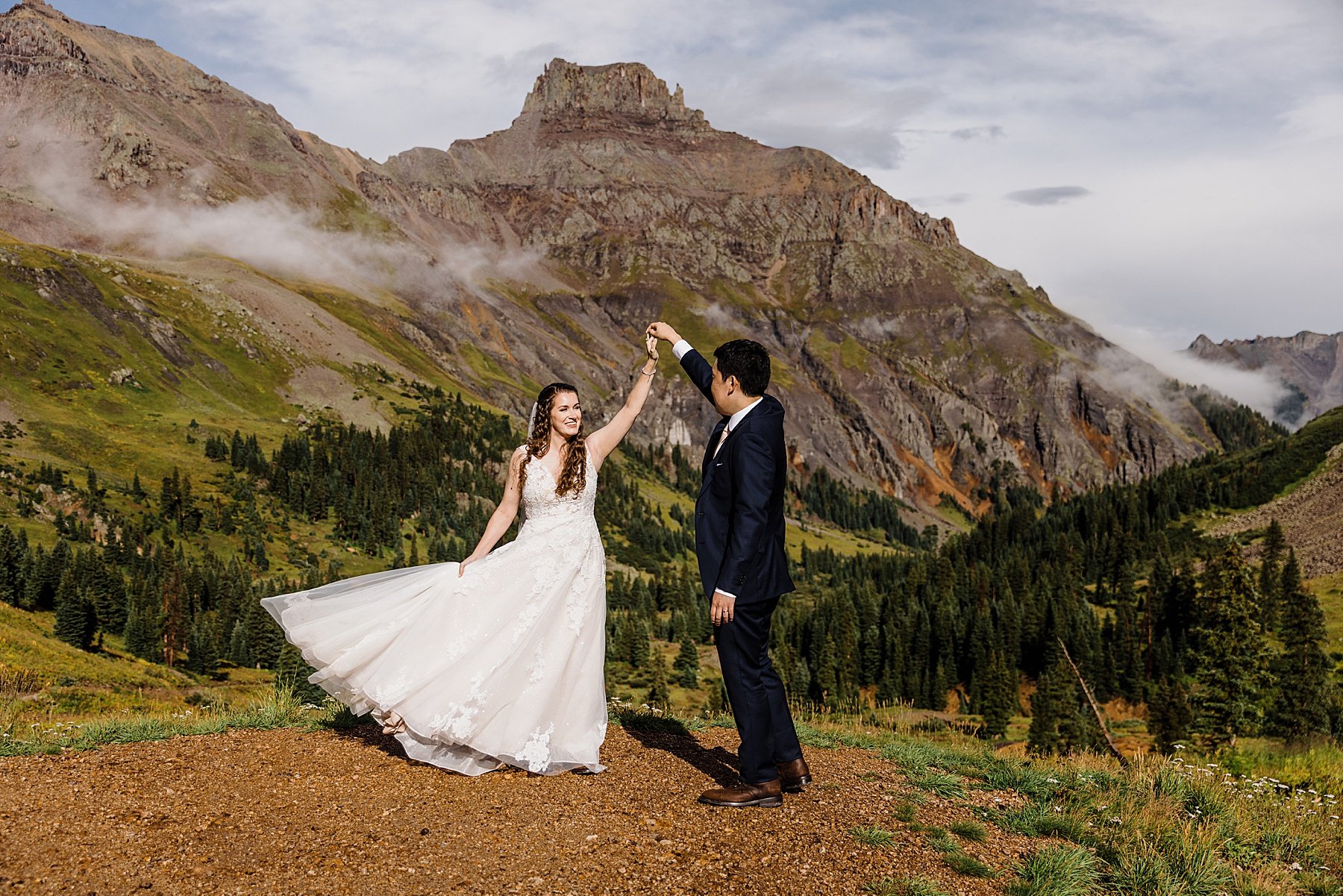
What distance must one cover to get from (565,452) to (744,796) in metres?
5.00

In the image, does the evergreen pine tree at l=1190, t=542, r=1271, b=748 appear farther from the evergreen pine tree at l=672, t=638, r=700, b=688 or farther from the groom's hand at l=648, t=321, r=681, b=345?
the groom's hand at l=648, t=321, r=681, b=345

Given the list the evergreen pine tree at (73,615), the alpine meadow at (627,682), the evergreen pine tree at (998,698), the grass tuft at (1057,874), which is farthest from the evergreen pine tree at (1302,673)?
the evergreen pine tree at (73,615)

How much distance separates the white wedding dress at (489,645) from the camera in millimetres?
10398

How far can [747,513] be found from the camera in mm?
9383

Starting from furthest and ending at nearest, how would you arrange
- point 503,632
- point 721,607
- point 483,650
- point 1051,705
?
point 1051,705 < point 503,632 < point 483,650 < point 721,607

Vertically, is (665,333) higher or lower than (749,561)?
higher

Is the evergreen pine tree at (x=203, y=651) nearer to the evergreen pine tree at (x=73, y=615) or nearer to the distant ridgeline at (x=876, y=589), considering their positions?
the distant ridgeline at (x=876, y=589)

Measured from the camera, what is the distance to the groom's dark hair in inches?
382

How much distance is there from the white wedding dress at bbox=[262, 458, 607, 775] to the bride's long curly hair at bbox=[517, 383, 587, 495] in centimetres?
13

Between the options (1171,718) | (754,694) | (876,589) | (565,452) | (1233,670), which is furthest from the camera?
(876,589)

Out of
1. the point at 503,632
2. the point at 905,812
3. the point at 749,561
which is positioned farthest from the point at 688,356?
the point at 905,812

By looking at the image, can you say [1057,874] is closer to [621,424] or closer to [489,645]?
[489,645]

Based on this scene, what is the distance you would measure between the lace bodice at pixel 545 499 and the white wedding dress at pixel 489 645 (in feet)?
0.05

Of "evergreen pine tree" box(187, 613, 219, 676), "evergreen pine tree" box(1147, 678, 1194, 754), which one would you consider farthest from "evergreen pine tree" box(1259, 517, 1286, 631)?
"evergreen pine tree" box(187, 613, 219, 676)
